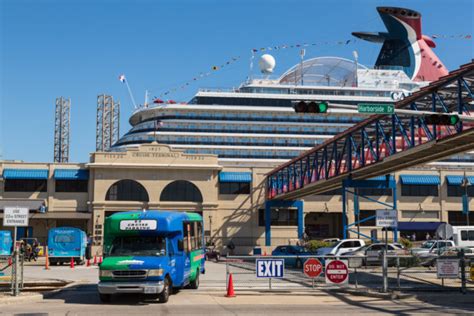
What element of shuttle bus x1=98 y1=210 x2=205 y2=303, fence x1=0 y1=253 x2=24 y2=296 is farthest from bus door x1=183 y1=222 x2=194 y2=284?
fence x1=0 y1=253 x2=24 y2=296

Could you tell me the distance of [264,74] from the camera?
316 feet

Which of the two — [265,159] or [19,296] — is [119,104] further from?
[19,296]

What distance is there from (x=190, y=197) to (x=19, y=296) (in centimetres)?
4217

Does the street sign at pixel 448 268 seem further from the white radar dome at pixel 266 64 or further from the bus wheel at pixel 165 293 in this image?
the white radar dome at pixel 266 64

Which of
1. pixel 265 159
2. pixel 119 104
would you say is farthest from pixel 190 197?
pixel 119 104

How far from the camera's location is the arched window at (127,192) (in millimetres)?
59281

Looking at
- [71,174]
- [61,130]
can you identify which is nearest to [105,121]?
[61,130]

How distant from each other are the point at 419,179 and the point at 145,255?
49.9 metres

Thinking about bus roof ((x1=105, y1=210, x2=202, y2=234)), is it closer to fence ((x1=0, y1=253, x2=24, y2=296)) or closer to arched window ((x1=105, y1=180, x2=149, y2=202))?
fence ((x1=0, y1=253, x2=24, y2=296))

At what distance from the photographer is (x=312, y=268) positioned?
21.1 m

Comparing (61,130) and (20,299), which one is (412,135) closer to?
(20,299)

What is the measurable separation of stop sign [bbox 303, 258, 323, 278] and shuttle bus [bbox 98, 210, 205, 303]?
4235 millimetres

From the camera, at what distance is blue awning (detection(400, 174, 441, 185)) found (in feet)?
205

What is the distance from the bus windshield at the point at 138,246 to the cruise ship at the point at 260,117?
5310 cm
